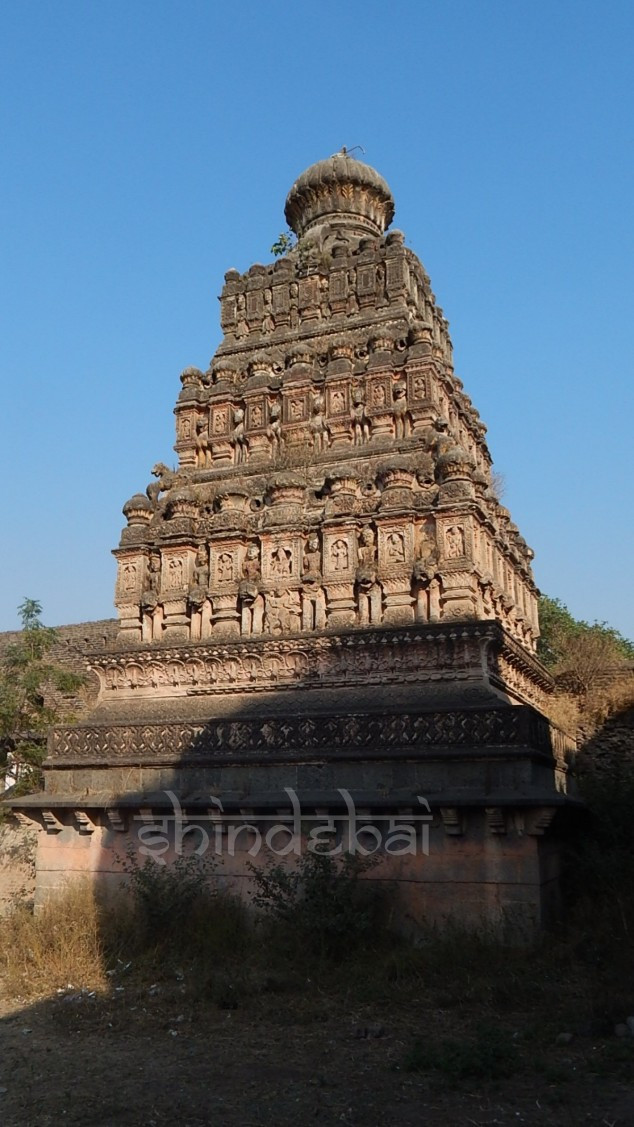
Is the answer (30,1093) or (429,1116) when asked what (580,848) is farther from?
(30,1093)

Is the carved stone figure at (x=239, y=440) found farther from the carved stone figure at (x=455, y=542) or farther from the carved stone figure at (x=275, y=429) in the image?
the carved stone figure at (x=455, y=542)

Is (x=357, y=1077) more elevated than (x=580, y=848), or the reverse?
(x=580, y=848)

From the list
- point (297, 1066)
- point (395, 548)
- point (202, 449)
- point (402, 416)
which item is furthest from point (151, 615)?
point (297, 1066)

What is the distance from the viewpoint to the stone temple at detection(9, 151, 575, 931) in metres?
11.3

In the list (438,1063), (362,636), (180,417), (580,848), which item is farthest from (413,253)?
(438,1063)

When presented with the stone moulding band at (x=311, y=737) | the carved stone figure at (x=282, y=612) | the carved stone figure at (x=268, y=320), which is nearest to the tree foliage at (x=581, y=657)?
the stone moulding band at (x=311, y=737)

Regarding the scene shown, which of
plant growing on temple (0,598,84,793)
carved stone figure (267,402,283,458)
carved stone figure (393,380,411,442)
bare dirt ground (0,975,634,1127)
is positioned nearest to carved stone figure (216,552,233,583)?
carved stone figure (267,402,283,458)

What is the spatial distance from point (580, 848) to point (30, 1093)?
26.2 ft

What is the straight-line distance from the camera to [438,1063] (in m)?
7.32

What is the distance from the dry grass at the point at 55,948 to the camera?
10727 millimetres

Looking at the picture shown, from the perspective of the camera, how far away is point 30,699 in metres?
18.2

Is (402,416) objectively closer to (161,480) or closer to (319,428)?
(319,428)

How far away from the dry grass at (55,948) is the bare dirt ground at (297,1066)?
0.98m

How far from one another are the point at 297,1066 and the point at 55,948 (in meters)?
4.97
